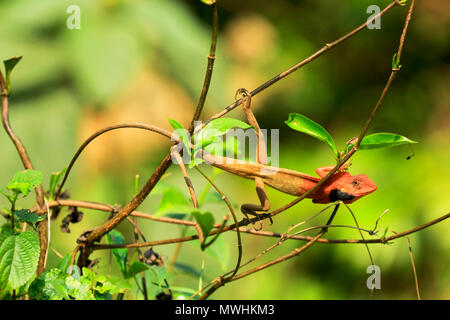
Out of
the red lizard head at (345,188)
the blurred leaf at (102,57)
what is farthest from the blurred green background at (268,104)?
the red lizard head at (345,188)

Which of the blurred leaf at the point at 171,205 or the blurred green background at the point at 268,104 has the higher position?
the blurred green background at the point at 268,104

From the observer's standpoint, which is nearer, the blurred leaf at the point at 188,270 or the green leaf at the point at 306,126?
the green leaf at the point at 306,126

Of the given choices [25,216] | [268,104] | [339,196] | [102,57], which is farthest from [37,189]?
[268,104]

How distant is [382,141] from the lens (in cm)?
73

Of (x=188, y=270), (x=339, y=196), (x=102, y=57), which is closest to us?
(x=339, y=196)

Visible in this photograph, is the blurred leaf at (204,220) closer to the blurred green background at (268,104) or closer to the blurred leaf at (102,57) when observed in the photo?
the blurred green background at (268,104)

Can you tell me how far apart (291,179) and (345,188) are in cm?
9

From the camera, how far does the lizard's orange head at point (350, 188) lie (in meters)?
0.80

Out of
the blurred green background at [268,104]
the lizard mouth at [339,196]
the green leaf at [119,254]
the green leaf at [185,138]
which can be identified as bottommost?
the green leaf at [119,254]

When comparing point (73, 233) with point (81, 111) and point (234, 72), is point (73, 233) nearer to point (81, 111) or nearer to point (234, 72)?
point (81, 111)

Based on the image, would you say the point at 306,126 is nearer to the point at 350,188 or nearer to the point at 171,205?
the point at 350,188

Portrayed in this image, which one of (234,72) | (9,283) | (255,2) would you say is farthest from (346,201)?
(255,2)

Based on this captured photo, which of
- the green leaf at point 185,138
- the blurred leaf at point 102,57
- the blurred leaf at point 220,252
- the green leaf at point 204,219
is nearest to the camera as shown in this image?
the green leaf at point 204,219

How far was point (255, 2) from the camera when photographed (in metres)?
3.47
